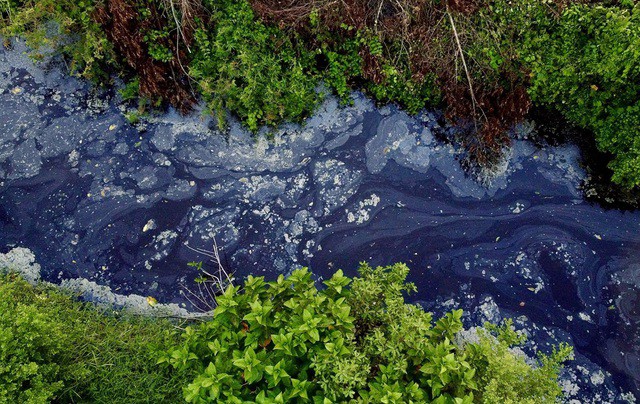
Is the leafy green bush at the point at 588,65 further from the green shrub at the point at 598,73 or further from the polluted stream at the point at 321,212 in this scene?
the polluted stream at the point at 321,212

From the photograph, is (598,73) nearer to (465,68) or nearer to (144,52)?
(465,68)

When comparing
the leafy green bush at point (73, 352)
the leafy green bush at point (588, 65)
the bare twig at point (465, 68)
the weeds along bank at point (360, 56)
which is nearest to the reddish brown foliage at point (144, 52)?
the weeds along bank at point (360, 56)

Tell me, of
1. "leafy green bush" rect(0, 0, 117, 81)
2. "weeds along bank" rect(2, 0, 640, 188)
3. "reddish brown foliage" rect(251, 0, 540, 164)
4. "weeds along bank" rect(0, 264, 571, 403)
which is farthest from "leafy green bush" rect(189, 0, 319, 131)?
"weeds along bank" rect(0, 264, 571, 403)

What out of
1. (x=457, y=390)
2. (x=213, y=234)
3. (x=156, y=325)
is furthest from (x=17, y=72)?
(x=457, y=390)

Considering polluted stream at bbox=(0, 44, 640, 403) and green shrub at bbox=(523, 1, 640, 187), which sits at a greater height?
green shrub at bbox=(523, 1, 640, 187)

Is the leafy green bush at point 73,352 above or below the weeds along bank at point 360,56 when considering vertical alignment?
below

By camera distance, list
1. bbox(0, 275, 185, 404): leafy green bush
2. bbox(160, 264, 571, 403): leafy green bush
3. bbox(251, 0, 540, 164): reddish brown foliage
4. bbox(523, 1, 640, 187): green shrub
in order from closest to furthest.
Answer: bbox(160, 264, 571, 403): leafy green bush, bbox(0, 275, 185, 404): leafy green bush, bbox(523, 1, 640, 187): green shrub, bbox(251, 0, 540, 164): reddish brown foliage

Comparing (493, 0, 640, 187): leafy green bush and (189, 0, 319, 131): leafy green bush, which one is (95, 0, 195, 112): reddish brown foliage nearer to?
(189, 0, 319, 131): leafy green bush
